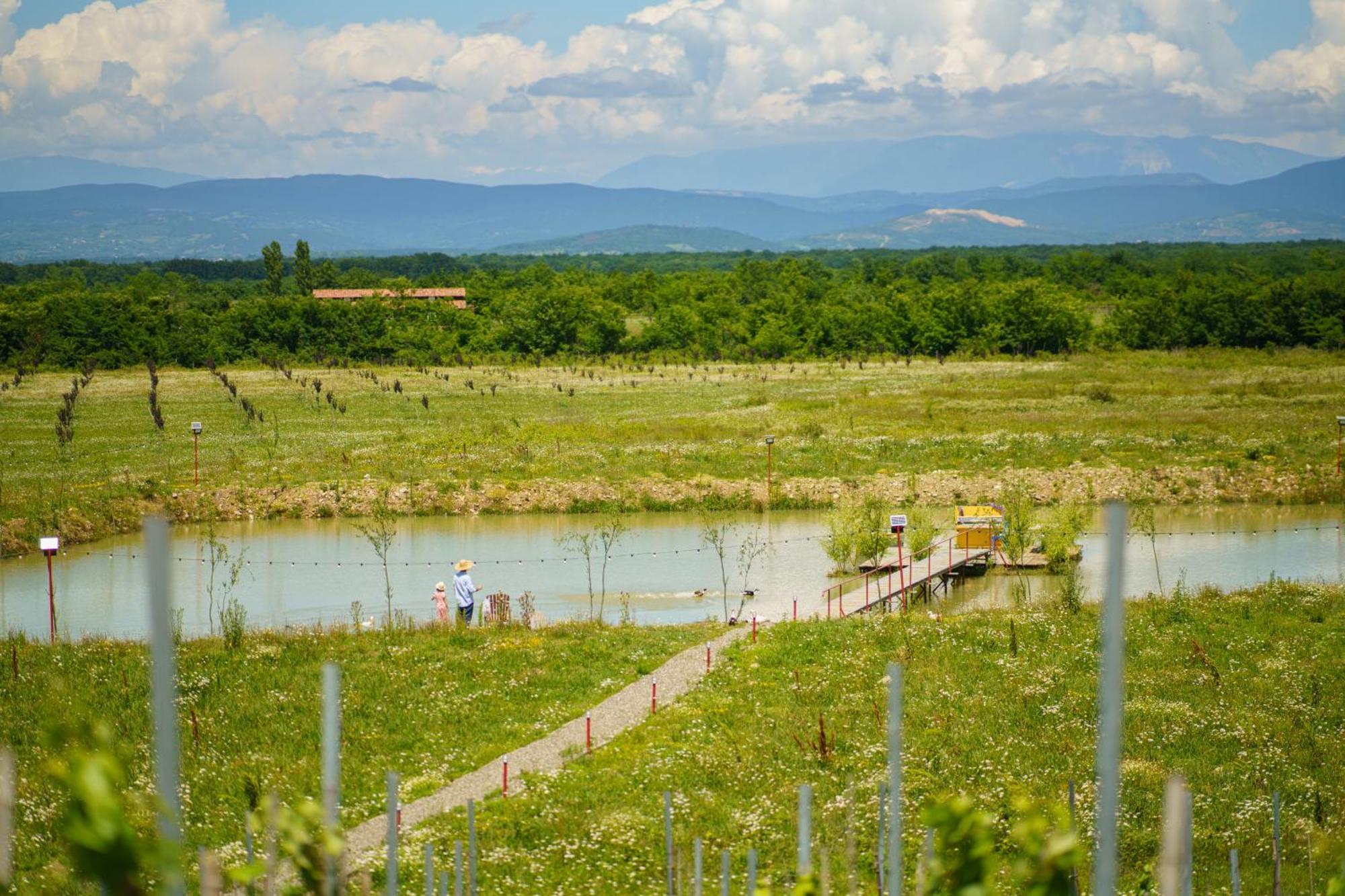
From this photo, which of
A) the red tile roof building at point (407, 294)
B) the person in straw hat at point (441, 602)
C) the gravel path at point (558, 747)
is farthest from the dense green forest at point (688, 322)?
the gravel path at point (558, 747)

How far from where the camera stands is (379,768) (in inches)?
567

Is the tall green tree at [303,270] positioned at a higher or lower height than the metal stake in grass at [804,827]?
higher

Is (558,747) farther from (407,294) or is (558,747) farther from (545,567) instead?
(407,294)

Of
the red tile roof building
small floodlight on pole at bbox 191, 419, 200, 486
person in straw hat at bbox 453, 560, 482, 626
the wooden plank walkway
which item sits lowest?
the wooden plank walkway

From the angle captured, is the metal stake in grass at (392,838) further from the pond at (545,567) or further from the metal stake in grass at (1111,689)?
the pond at (545,567)

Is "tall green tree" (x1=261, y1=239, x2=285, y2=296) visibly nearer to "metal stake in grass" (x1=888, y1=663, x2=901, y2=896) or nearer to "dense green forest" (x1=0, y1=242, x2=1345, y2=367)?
"dense green forest" (x1=0, y1=242, x2=1345, y2=367)

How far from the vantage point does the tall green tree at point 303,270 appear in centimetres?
13300

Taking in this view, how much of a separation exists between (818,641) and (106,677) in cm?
1072

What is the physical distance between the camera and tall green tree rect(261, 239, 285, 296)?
400 feet

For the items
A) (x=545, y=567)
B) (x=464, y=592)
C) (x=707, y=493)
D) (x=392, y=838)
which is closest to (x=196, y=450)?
(x=545, y=567)

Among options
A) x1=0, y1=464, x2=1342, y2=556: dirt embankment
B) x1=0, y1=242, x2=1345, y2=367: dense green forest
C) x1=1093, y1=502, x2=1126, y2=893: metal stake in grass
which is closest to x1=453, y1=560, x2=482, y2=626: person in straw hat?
x1=0, y1=464, x2=1342, y2=556: dirt embankment

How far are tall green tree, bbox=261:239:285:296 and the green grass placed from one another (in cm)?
10379

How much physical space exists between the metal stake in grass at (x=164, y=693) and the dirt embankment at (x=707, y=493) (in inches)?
1343

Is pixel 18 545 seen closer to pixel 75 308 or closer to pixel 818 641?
pixel 818 641
